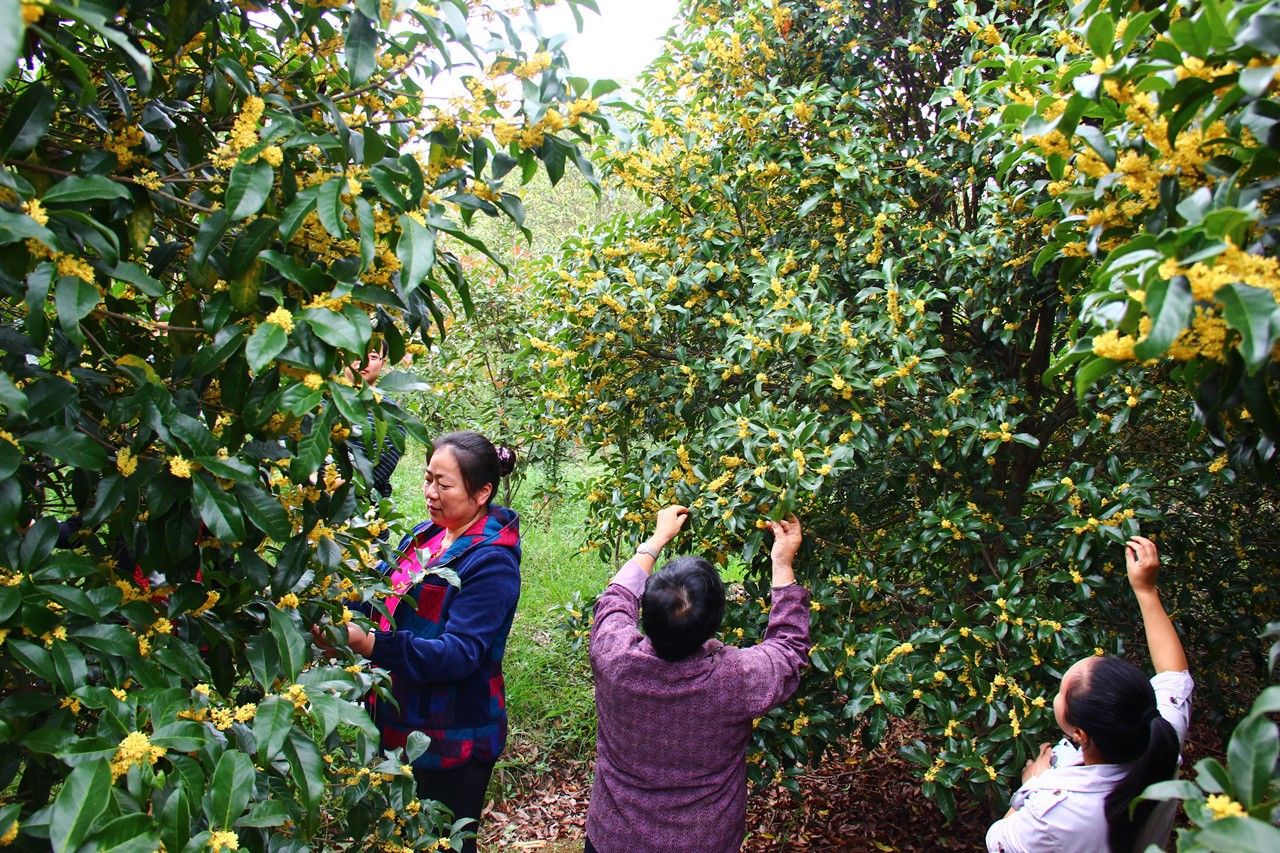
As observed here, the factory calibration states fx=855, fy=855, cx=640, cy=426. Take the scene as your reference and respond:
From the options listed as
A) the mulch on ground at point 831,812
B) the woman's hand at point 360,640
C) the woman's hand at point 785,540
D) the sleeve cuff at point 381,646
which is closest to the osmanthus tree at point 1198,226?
the woman's hand at point 785,540

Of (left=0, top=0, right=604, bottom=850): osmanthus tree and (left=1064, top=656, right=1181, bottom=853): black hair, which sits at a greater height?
(left=0, top=0, right=604, bottom=850): osmanthus tree

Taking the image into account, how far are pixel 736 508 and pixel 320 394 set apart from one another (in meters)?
1.45

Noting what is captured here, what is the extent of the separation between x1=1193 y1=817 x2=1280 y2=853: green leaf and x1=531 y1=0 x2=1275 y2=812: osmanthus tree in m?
1.49

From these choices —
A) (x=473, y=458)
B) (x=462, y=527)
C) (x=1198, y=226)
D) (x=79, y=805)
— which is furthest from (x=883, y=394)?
(x=79, y=805)

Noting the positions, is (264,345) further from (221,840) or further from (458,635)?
(458,635)

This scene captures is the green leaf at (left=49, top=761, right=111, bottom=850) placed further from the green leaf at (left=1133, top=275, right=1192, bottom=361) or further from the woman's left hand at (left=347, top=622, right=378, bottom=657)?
the green leaf at (left=1133, top=275, right=1192, bottom=361)

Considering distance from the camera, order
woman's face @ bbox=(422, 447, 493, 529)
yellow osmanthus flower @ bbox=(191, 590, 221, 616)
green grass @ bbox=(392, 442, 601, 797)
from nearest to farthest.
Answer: yellow osmanthus flower @ bbox=(191, 590, 221, 616) → woman's face @ bbox=(422, 447, 493, 529) → green grass @ bbox=(392, 442, 601, 797)

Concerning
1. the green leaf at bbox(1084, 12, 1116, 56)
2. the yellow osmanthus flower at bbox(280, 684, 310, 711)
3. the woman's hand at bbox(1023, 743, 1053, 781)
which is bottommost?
the woman's hand at bbox(1023, 743, 1053, 781)

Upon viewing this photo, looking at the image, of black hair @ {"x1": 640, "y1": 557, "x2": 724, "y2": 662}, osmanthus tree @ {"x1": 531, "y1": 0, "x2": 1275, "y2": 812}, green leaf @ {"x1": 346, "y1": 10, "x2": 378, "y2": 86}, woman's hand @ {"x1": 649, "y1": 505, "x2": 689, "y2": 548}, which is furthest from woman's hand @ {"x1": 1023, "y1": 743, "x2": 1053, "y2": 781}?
green leaf @ {"x1": 346, "y1": 10, "x2": 378, "y2": 86}

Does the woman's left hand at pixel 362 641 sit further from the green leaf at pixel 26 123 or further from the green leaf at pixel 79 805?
the green leaf at pixel 26 123

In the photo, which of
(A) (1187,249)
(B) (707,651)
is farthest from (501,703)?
(A) (1187,249)

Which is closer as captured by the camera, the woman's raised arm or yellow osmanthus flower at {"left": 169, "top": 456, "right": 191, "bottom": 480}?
yellow osmanthus flower at {"left": 169, "top": 456, "right": 191, "bottom": 480}

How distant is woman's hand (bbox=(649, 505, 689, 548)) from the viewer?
2.51 m

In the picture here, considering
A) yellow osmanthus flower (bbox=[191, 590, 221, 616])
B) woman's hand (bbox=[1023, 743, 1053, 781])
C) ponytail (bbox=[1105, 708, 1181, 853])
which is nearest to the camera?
yellow osmanthus flower (bbox=[191, 590, 221, 616])
